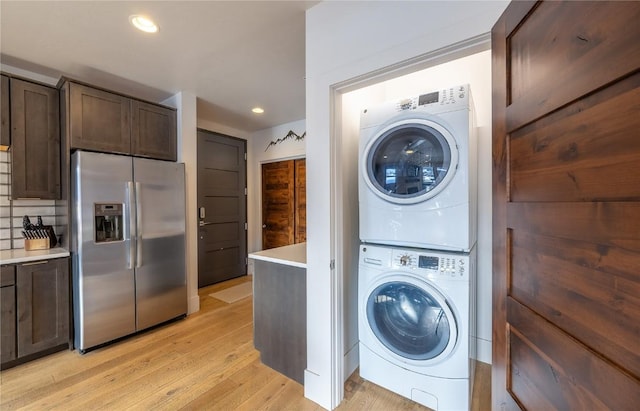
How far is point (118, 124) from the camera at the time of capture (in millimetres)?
2494

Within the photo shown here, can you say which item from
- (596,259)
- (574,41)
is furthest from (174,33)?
(596,259)

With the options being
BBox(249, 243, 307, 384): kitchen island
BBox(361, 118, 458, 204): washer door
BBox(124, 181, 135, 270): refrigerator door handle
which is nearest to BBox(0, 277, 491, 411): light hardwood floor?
BBox(249, 243, 307, 384): kitchen island

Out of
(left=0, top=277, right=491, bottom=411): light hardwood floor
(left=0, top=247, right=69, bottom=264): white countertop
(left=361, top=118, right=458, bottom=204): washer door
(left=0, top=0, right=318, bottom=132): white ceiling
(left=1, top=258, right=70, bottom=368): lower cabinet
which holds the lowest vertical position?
(left=0, top=277, right=491, bottom=411): light hardwood floor

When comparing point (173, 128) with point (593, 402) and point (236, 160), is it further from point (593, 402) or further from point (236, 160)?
point (593, 402)

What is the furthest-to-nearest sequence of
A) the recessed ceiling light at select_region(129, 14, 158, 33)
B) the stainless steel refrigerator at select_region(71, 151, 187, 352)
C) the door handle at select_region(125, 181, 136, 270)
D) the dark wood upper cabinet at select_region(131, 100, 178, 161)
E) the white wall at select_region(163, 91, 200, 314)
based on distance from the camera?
the white wall at select_region(163, 91, 200, 314)
the dark wood upper cabinet at select_region(131, 100, 178, 161)
the door handle at select_region(125, 181, 136, 270)
the stainless steel refrigerator at select_region(71, 151, 187, 352)
the recessed ceiling light at select_region(129, 14, 158, 33)

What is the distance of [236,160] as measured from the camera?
4.32 meters

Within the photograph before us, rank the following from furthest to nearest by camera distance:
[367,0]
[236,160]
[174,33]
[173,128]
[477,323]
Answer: [236,160]
[173,128]
[477,323]
[174,33]
[367,0]

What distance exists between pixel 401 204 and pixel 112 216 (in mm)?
2500

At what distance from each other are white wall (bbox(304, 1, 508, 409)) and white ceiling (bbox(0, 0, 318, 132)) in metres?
0.32

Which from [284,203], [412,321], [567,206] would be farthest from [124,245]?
[567,206]

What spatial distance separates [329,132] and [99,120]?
89.2 inches

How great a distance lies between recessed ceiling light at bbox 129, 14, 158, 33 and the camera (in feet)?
5.68

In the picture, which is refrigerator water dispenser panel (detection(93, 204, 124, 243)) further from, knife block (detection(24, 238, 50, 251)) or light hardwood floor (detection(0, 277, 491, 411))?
light hardwood floor (detection(0, 277, 491, 411))

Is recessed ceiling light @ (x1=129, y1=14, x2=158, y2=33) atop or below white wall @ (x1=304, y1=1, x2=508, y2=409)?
atop
